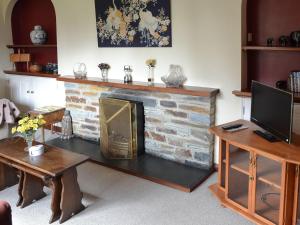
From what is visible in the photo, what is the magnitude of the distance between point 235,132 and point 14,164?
2022 millimetres

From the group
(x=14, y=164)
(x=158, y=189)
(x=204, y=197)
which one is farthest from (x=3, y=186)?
(x=204, y=197)

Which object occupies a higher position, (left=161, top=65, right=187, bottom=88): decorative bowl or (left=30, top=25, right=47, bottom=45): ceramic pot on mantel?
(left=30, top=25, right=47, bottom=45): ceramic pot on mantel

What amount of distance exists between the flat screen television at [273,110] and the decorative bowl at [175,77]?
101 cm

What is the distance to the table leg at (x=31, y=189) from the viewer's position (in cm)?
319

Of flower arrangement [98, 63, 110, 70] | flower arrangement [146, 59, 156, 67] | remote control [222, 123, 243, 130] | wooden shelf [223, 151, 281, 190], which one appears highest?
flower arrangement [146, 59, 156, 67]

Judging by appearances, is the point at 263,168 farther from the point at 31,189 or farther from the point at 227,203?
the point at 31,189

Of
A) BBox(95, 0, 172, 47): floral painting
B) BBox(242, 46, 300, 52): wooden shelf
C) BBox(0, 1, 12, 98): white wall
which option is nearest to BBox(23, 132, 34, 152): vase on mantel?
BBox(95, 0, 172, 47): floral painting

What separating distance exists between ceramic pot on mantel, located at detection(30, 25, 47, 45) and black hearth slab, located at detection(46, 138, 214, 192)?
6.60ft

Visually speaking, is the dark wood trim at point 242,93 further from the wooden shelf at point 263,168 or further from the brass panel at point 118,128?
the brass panel at point 118,128

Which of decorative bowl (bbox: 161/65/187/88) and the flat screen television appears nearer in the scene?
the flat screen television

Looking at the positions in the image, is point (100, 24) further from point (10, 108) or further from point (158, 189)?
point (158, 189)

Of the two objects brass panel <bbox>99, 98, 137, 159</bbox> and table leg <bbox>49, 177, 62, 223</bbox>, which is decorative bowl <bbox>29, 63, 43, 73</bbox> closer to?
brass panel <bbox>99, 98, 137, 159</bbox>

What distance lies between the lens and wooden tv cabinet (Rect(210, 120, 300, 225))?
8.03 ft

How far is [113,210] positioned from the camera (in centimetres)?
310
